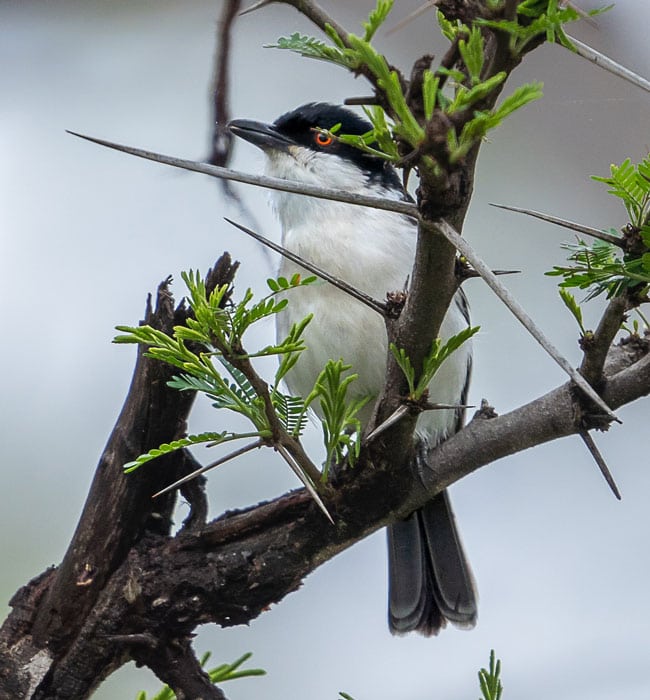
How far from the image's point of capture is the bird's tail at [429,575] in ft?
11.8

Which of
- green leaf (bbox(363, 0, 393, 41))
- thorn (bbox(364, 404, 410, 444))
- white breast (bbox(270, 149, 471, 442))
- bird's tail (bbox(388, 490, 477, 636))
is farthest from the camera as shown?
bird's tail (bbox(388, 490, 477, 636))

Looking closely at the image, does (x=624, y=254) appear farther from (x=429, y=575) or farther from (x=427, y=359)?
(x=429, y=575)

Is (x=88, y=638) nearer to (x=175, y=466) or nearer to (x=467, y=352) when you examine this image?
(x=175, y=466)

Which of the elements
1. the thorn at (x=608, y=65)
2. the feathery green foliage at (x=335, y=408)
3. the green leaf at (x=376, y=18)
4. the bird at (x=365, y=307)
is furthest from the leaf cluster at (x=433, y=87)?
the bird at (x=365, y=307)

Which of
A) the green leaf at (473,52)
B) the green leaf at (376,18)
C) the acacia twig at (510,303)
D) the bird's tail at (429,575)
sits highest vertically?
the bird's tail at (429,575)

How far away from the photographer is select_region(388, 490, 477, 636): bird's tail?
3.61 meters

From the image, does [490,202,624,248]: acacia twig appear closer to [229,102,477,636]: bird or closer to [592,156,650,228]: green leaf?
[592,156,650,228]: green leaf

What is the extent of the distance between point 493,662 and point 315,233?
5.89 feet

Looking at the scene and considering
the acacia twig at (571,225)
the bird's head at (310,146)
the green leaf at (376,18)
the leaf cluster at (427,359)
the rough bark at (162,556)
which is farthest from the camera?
the bird's head at (310,146)

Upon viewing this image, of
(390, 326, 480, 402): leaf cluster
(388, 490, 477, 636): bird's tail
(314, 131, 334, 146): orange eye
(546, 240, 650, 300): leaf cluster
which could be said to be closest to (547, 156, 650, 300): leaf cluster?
(546, 240, 650, 300): leaf cluster

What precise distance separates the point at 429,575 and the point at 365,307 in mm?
1088

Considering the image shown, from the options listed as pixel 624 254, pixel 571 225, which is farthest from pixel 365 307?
pixel 571 225

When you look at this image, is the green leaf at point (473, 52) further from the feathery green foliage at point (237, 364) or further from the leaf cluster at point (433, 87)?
the feathery green foliage at point (237, 364)

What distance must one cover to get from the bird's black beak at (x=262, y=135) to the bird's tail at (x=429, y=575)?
1433 millimetres
